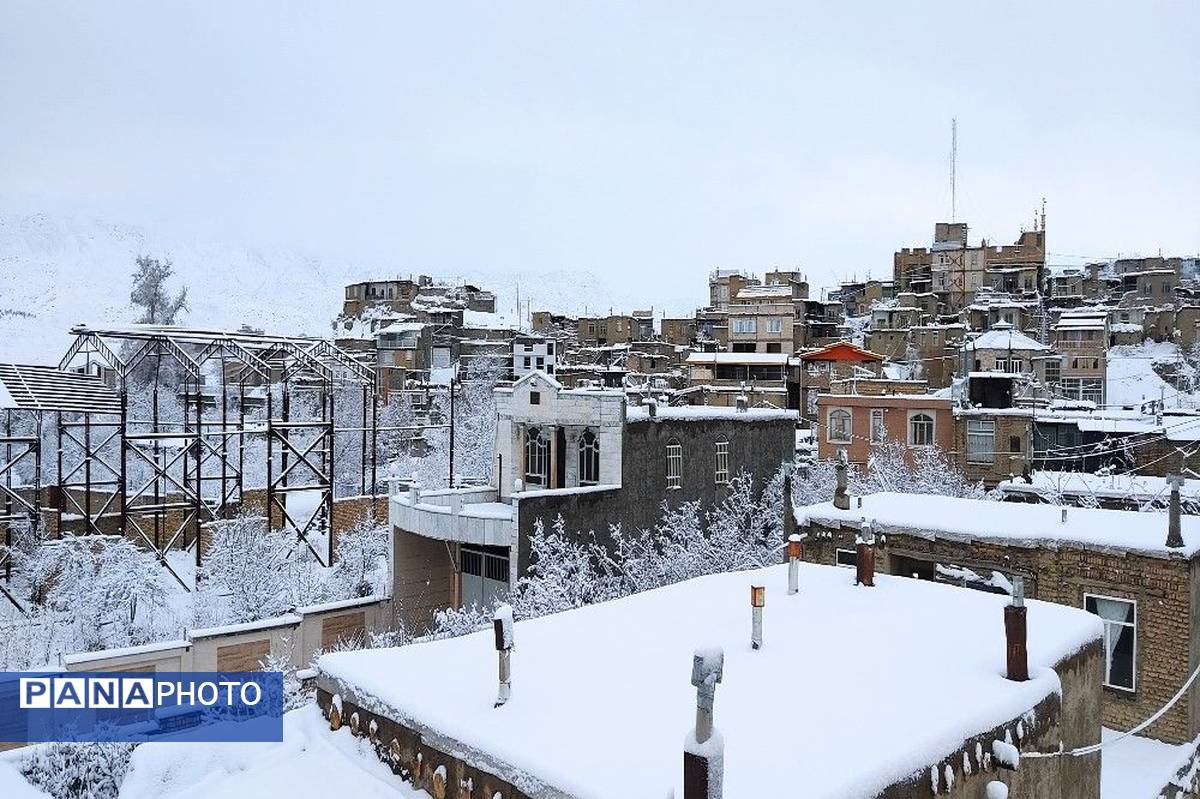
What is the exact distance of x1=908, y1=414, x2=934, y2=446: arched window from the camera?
1446 inches

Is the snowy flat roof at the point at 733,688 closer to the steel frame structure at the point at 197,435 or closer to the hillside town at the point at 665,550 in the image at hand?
the hillside town at the point at 665,550

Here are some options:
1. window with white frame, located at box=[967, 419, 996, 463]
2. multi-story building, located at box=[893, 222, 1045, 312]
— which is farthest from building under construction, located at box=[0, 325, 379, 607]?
multi-story building, located at box=[893, 222, 1045, 312]

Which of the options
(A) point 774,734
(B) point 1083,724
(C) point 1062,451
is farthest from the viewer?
(C) point 1062,451

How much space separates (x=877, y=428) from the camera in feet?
124

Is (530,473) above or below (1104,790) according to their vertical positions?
above

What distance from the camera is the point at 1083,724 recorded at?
29.6 feet

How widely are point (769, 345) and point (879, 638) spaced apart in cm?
5398

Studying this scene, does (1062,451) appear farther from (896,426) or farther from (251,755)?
(251,755)

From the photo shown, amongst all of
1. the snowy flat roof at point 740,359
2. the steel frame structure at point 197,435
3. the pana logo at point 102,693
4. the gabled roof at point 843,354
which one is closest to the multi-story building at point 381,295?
the snowy flat roof at point 740,359

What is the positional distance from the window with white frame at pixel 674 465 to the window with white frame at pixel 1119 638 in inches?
556

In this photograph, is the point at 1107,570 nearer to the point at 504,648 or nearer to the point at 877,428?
the point at 504,648

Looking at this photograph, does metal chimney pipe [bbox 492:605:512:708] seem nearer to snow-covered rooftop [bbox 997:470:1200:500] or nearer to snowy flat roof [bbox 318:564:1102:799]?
snowy flat roof [bbox 318:564:1102:799]

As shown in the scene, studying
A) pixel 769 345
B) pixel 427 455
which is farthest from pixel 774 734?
pixel 769 345

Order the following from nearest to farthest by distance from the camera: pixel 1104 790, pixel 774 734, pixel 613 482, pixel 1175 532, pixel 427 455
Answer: pixel 774 734
pixel 1104 790
pixel 1175 532
pixel 613 482
pixel 427 455
